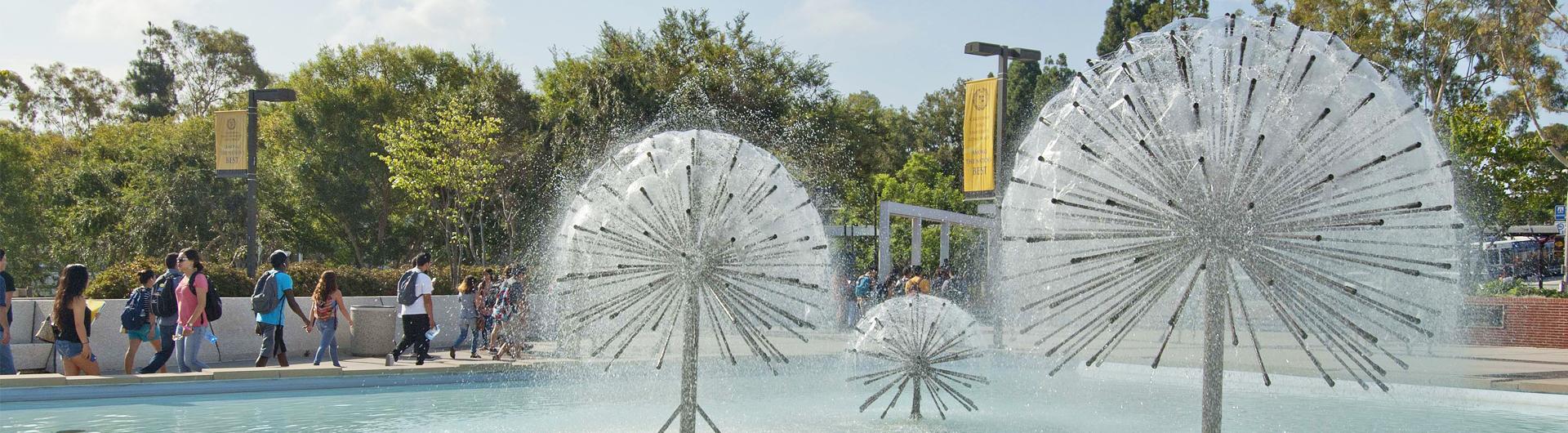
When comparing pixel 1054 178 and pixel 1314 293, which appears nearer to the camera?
pixel 1314 293

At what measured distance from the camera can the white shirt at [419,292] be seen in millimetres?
14391

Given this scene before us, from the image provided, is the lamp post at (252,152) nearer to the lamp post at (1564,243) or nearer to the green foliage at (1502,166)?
the lamp post at (1564,243)

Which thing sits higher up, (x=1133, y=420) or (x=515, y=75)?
(x=515, y=75)

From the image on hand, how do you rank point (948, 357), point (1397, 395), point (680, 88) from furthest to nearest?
point (680, 88)
point (1397, 395)
point (948, 357)

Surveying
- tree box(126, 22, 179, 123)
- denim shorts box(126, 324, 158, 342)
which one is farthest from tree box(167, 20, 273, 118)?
denim shorts box(126, 324, 158, 342)

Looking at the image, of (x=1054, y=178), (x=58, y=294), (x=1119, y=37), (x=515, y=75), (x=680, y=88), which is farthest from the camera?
(x=1119, y=37)

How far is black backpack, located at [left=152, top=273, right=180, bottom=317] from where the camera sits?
1267 cm

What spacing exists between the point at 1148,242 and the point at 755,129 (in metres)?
30.8

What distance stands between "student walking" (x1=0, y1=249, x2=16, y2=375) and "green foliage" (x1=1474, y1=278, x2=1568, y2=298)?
22625mm

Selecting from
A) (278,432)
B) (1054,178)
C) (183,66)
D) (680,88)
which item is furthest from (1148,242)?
(183,66)

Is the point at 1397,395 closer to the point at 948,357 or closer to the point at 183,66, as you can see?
the point at 948,357

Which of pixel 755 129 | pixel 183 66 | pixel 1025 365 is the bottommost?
pixel 1025 365

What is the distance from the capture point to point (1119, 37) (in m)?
57.2

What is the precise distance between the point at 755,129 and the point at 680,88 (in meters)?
2.63
